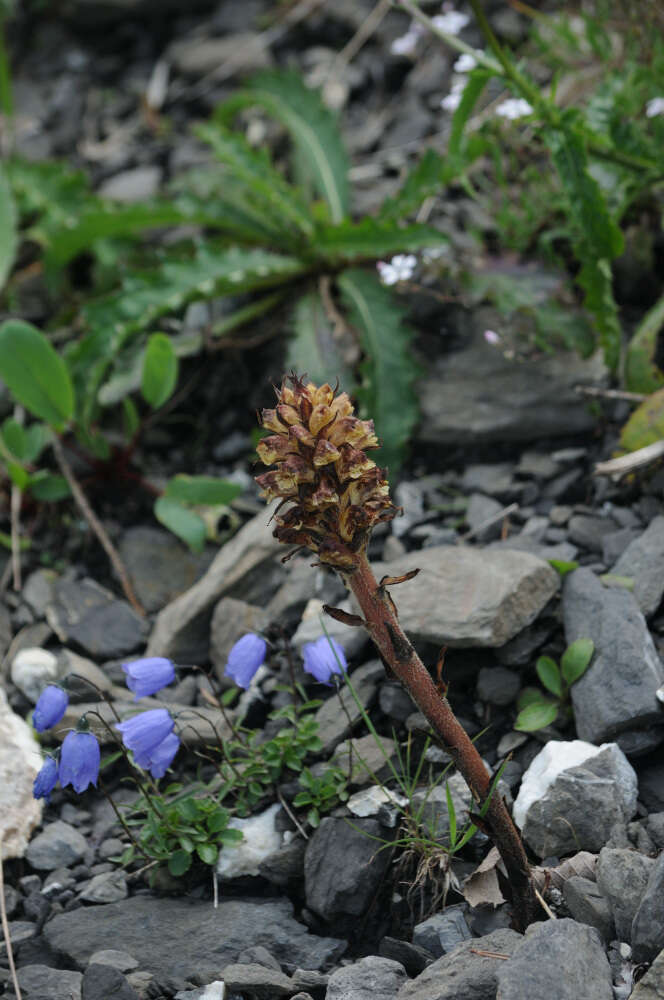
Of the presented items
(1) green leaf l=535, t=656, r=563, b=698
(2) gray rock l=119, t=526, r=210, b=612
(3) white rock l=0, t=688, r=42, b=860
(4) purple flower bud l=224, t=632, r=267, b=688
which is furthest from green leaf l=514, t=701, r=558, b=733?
(2) gray rock l=119, t=526, r=210, b=612

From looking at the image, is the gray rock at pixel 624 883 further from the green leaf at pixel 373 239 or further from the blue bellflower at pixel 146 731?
the green leaf at pixel 373 239

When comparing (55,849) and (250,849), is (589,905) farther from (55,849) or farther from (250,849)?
(55,849)

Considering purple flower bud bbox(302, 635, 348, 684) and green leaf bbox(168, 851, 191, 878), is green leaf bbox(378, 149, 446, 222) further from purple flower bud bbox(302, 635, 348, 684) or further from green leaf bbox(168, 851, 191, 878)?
green leaf bbox(168, 851, 191, 878)

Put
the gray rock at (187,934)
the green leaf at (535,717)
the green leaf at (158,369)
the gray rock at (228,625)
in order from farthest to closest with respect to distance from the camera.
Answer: the green leaf at (158,369)
the gray rock at (228,625)
the green leaf at (535,717)
the gray rock at (187,934)

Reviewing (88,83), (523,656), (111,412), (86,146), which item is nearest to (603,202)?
(523,656)

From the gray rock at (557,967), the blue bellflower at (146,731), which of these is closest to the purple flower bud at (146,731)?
the blue bellflower at (146,731)
